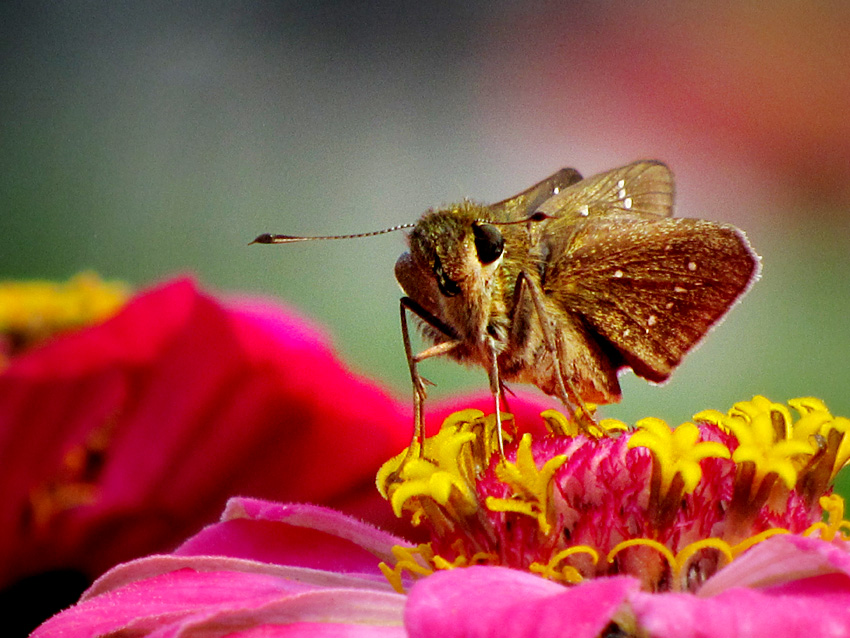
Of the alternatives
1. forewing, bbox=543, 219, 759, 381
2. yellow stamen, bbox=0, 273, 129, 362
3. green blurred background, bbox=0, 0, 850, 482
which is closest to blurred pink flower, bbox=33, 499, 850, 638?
forewing, bbox=543, 219, 759, 381

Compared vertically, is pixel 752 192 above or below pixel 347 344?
above

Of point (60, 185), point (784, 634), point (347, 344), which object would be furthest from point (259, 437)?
point (60, 185)

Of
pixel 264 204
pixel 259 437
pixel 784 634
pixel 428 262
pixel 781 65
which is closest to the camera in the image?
pixel 784 634

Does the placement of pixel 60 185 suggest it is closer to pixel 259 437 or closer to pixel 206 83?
pixel 206 83

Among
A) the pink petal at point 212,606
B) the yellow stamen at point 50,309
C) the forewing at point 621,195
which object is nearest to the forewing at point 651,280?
the forewing at point 621,195

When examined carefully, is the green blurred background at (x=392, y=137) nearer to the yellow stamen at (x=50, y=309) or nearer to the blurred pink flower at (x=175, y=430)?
the yellow stamen at (x=50, y=309)

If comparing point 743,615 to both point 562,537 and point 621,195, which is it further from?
point 621,195
